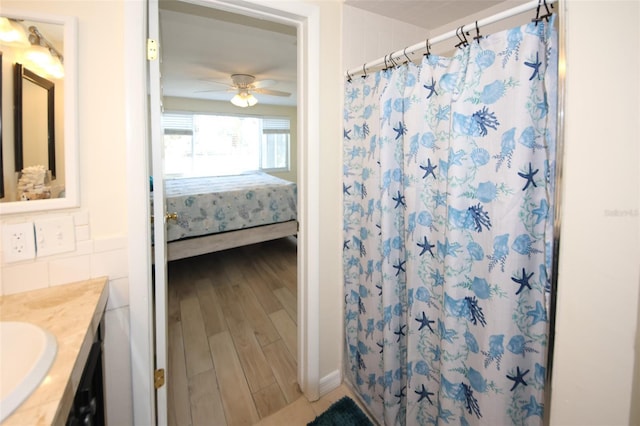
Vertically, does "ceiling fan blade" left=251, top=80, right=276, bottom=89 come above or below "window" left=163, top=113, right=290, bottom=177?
above

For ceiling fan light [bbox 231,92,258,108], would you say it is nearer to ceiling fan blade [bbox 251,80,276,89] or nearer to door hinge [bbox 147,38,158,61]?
ceiling fan blade [bbox 251,80,276,89]

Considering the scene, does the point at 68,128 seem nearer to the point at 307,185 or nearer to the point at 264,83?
the point at 307,185

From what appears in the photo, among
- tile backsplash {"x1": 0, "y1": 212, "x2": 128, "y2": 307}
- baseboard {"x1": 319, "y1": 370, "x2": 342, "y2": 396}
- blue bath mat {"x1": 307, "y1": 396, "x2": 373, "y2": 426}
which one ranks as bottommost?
blue bath mat {"x1": 307, "y1": 396, "x2": 373, "y2": 426}

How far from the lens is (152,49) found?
1105mm

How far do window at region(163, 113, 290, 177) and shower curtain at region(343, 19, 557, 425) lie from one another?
4993 millimetres

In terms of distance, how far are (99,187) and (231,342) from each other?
152 centimetres

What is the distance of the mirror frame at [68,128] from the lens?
0.92 m

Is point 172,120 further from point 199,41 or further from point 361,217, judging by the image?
point 361,217

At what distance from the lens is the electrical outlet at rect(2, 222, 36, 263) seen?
0.92 metres

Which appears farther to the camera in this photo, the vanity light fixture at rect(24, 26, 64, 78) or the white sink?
the vanity light fixture at rect(24, 26, 64, 78)

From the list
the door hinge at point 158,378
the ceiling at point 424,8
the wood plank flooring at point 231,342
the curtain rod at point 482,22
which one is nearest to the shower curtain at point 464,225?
the curtain rod at point 482,22

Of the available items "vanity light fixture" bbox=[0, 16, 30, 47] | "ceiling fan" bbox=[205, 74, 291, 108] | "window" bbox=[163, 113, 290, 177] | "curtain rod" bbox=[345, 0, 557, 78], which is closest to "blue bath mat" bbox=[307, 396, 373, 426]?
"curtain rod" bbox=[345, 0, 557, 78]

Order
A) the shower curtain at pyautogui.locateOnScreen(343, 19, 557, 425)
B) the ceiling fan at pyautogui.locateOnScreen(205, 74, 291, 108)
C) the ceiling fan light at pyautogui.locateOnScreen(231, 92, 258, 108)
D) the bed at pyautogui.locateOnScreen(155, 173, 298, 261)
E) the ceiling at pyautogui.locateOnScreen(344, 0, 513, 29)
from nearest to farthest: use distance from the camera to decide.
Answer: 1. the shower curtain at pyautogui.locateOnScreen(343, 19, 557, 425)
2. the ceiling at pyautogui.locateOnScreen(344, 0, 513, 29)
3. the bed at pyautogui.locateOnScreen(155, 173, 298, 261)
4. the ceiling fan at pyautogui.locateOnScreen(205, 74, 291, 108)
5. the ceiling fan light at pyautogui.locateOnScreen(231, 92, 258, 108)

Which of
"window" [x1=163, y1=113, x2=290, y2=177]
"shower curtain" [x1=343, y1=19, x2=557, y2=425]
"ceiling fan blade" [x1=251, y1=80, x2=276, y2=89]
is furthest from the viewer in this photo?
"window" [x1=163, y1=113, x2=290, y2=177]
